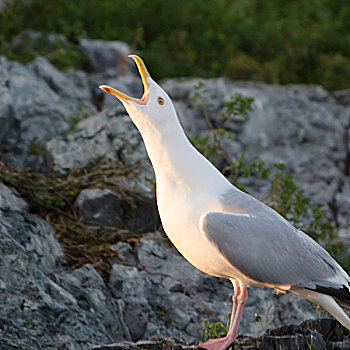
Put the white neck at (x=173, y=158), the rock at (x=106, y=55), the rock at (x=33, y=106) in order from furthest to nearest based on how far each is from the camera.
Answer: the rock at (x=106, y=55) < the rock at (x=33, y=106) < the white neck at (x=173, y=158)

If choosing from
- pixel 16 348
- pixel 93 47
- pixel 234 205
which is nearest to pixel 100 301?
pixel 16 348

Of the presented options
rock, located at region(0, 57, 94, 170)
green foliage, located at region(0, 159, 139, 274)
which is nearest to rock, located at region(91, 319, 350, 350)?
green foliage, located at region(0, 159, 139, 274)

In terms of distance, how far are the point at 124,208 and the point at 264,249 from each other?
8.94 feet

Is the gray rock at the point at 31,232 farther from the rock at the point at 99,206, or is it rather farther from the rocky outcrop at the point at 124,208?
the rock at the point at 99,206

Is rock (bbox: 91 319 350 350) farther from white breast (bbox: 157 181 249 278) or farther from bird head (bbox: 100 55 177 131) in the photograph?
bird head (bbox: 100 55 177 131)

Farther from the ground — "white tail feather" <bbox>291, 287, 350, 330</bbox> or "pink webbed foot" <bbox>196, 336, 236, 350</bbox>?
"white tail feather" <bbox>291, 287, 350, 330</bbox>

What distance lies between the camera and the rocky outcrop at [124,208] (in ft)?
14.2

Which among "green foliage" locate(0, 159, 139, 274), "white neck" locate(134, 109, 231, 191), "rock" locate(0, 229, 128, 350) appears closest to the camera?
"rock" locate(0, 229, 128, 350)

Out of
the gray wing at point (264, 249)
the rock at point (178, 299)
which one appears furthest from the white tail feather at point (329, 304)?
the rock at point (178, 299)

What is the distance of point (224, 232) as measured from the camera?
13.1ft

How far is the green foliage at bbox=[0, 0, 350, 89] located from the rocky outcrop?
1.22 metres

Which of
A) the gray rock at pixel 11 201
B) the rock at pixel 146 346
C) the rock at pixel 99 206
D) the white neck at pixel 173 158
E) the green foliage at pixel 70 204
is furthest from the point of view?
the rock at pixel 99 206

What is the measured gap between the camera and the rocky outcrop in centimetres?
432

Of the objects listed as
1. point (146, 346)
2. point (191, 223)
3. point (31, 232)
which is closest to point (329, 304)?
point (191, 223)
